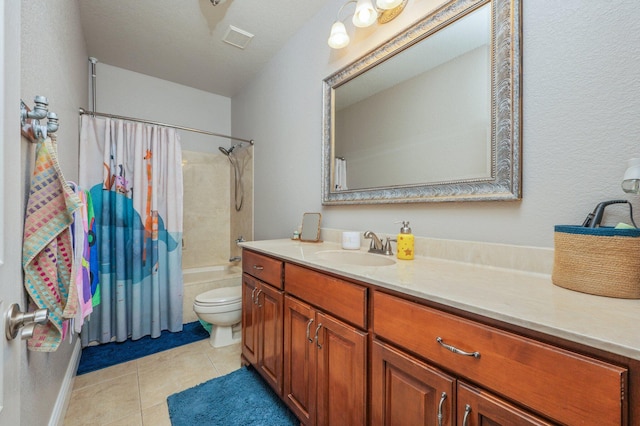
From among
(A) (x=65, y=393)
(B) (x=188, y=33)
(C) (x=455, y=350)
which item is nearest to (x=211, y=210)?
(B) (x=188, y=33)

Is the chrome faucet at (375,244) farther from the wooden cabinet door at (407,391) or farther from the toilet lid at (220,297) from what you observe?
the toilet lid at (220,297)

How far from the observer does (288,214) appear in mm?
2182

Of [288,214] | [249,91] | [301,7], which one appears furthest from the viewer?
[249,91]

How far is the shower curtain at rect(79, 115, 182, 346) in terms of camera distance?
2033 mm

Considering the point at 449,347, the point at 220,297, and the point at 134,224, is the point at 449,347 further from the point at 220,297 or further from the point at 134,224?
the point at 134,224

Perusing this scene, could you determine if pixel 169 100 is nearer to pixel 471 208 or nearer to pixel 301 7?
pixel 301 7

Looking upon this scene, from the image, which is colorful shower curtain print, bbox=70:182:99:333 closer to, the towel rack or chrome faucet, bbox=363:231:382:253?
the towel rack

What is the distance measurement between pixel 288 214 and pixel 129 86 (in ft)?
7.20

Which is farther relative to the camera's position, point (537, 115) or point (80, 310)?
point (80, 310)

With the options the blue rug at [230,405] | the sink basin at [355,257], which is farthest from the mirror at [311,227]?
the blue rug at [230,405]

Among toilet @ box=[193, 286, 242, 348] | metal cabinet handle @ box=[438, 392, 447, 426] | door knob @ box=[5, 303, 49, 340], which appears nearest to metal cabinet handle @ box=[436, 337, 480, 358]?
metal cabinet handle @ box=[438, 392, 447, 426]

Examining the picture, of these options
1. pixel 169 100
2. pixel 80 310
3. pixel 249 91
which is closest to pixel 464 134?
pixel 80 310

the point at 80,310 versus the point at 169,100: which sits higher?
the point at 169,100

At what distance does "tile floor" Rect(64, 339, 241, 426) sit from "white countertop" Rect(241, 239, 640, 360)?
4.22 feet
